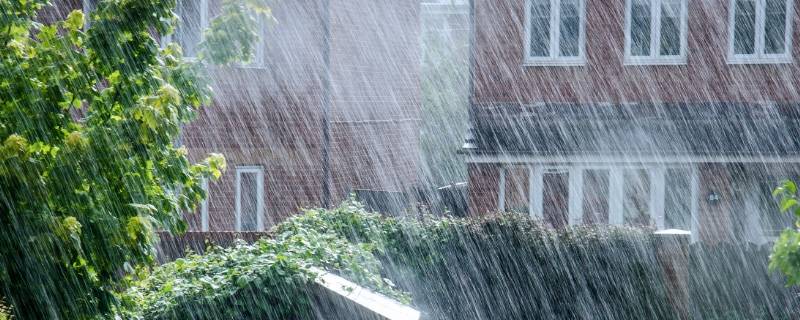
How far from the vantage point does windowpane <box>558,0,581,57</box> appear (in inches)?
721

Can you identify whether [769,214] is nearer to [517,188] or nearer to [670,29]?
[670,29]

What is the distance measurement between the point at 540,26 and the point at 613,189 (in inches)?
131

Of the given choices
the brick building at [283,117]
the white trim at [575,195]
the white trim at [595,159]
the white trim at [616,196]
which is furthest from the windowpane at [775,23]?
the brick building at [283,117]

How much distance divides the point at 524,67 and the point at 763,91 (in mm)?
4250

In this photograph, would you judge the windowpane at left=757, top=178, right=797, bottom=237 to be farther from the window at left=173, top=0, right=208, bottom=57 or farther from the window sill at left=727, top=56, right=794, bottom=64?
the window at left=173, top=0, right=208, bottom=57

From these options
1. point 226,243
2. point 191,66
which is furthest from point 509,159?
point 191,66

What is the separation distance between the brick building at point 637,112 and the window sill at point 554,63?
18 mm

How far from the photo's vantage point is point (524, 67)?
722 inches

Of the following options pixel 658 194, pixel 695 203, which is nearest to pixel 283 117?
pixel 658 194

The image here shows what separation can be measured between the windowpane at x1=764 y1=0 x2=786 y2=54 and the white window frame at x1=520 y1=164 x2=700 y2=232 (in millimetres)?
2879

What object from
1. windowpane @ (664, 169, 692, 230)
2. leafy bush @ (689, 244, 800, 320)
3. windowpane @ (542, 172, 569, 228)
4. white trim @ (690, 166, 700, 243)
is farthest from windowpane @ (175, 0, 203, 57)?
leafy bush @ (689, 244, 800, 320)

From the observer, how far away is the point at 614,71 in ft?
59.6

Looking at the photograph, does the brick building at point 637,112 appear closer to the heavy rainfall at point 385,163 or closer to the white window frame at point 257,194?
the heavy rainfall at point 385,163

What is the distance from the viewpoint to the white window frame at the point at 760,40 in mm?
17609
